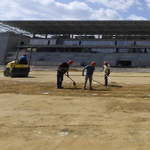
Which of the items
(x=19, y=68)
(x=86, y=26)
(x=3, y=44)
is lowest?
(x=19, y=68)

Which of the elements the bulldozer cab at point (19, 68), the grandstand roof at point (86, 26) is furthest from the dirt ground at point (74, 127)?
the grandstand roof at point (86, 26)

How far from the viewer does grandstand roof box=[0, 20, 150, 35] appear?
51344 mm

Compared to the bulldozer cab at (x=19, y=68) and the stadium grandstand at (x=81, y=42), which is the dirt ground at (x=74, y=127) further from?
the stadium grandstand at (x=81, y=42)

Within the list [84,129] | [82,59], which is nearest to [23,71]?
[84,129]

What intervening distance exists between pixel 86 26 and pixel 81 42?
224 inches

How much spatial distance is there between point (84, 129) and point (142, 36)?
6137 centimetres

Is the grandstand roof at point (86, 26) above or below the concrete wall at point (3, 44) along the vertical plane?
above

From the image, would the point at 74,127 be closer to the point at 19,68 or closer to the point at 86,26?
the point at 19,68

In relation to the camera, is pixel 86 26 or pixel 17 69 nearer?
pixel 17 69

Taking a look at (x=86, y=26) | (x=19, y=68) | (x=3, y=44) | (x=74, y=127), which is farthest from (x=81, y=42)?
(x=74, y=127)

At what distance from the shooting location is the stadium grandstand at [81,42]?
4766 centimetres

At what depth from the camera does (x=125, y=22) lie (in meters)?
A: 50.0

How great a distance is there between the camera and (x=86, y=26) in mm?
55719

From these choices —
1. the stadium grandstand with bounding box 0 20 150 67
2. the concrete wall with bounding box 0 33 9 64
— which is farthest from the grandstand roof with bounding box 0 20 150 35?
the concrete wall with bounding box 0 33 9 64
